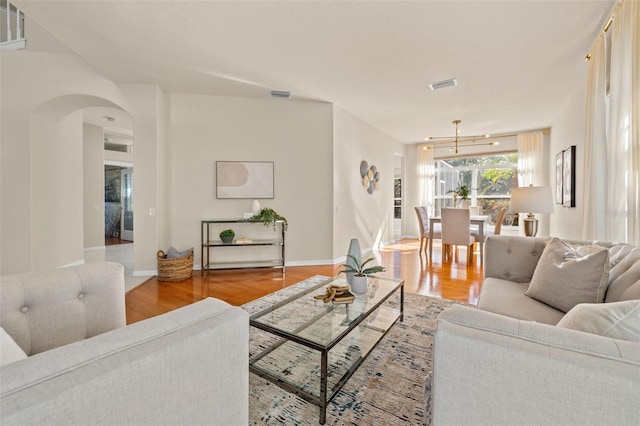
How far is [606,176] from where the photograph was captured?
2.40 m

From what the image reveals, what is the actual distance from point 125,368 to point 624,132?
3.02 m

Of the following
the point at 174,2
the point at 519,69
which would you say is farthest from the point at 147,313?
the point at 519,69

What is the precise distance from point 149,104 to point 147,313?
2851 mm

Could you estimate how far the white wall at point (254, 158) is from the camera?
427cm

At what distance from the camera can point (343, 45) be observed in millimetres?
2896

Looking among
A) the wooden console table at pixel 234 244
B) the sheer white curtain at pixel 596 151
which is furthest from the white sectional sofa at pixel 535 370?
the wooden console table at pixel 234 244

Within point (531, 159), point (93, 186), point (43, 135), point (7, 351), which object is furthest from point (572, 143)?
point (93, 186)

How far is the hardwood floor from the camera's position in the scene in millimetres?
3053

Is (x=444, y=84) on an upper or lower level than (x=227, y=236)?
upper

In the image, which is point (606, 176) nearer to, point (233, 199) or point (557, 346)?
point (557, 346)

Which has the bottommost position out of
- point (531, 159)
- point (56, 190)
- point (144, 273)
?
point (144, 273)

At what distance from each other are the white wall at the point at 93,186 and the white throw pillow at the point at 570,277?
752 centimetres

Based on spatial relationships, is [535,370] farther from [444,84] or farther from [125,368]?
[444,84]

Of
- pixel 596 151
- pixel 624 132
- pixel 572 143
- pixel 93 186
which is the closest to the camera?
pixel 624 132
